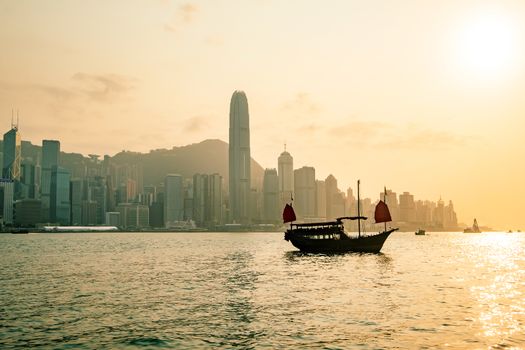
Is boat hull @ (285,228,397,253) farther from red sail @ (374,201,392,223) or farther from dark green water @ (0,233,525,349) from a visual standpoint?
dark green water @ (0,233,525,349)

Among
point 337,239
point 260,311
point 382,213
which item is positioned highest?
point 382,213

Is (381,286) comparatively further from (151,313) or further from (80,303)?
(80,303)

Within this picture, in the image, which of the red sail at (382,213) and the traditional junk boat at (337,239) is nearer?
the red sail at (382,213)

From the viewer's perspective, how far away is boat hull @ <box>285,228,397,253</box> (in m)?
98.3

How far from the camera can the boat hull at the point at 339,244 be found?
323 feet

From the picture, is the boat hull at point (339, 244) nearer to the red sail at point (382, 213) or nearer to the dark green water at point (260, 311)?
the red sail at point (382, 213)

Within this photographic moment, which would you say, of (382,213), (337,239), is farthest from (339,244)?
(382,213)

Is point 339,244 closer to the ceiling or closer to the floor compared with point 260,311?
closer to the ceiling

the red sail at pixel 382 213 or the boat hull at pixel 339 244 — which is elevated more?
the red sail at pixel 382 213

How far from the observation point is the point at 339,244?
9812 centimetres

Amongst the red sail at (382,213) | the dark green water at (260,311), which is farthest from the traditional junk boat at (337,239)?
the dark green water at (260,311)

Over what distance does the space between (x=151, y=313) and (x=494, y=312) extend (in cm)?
2483

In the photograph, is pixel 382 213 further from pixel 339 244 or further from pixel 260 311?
pixel 260 311

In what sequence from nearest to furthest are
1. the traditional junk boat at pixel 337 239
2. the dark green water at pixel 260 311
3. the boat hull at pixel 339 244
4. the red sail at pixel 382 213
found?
1. the dark green water at pixel 260 311
2. the red sail at pixel 382 213
3. the traditional junk boat at pixel 337 239
4. the boat hull at pixel 339 244
